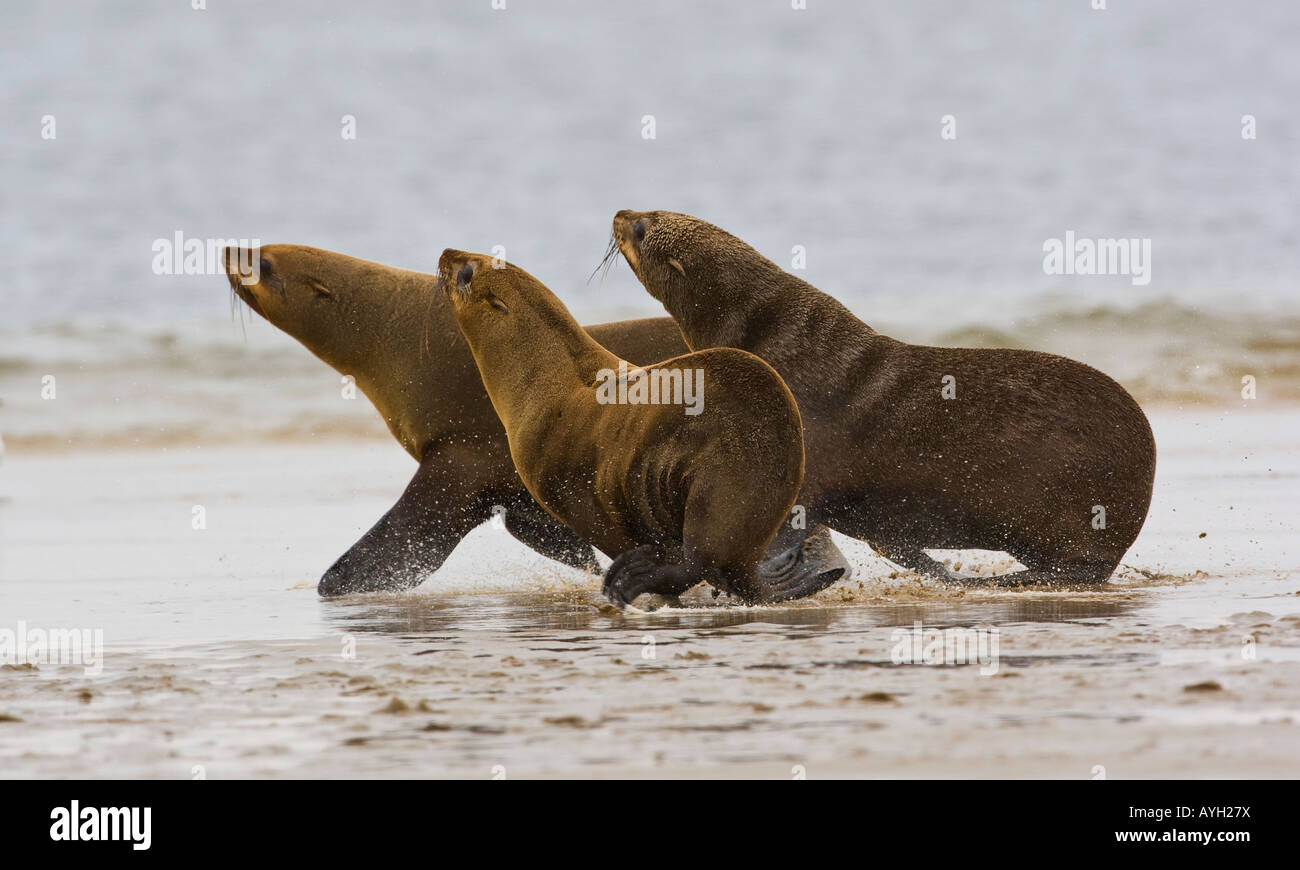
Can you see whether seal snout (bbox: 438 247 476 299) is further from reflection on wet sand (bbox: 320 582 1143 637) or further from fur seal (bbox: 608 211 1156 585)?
reflection on wet sand (bbox: 320 582 1143 637)

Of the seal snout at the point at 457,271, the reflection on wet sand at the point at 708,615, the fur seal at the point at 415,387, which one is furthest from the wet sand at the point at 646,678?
the seal snout at the point at 457,271

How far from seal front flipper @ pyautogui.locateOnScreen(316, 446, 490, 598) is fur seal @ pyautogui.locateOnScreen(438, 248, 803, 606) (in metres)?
1.25

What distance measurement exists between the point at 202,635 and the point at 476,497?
7.00 feet

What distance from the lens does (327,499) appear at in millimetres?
14000

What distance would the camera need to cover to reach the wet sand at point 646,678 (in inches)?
163

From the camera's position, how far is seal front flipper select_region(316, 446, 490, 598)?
8555 mm

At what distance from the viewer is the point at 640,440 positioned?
Answer: 6766 millimetres

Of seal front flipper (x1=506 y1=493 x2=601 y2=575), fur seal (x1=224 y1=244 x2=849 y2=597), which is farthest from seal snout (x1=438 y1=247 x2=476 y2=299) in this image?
seal front flipper (x1=506 y1=493 x2=601 y2=575)

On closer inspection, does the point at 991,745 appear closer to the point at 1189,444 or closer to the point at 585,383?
the point at 585,383

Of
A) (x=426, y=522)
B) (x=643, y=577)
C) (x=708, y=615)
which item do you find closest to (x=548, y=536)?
(x=426, y=522)

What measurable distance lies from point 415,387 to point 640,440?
2230mm

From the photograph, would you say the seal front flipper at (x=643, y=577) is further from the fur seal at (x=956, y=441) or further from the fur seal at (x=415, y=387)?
the fur seal at (x=415, y=387)

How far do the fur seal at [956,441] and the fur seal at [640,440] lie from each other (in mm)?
902
